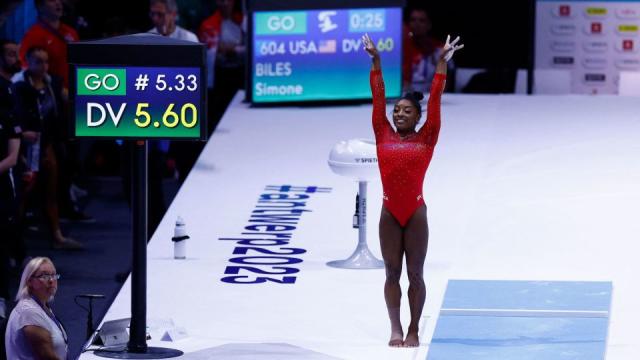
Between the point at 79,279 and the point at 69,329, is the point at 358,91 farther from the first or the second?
the point at 69,329

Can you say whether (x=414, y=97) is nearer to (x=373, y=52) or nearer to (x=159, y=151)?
(x=373, y=52)

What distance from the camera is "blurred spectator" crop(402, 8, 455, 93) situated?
14.0 m

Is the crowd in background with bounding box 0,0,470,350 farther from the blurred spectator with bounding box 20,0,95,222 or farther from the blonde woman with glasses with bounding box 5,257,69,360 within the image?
the blonde woman with glasses with bounding box 5,257,69,360

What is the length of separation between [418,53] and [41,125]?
12.2 feet

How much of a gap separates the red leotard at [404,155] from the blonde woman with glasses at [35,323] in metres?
1.97

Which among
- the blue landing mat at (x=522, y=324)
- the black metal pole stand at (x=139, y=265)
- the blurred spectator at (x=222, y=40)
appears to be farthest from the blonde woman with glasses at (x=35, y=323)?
the blurred spectator at (x=222, y=40)

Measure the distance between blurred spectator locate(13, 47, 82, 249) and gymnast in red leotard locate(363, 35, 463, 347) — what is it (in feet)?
12.3

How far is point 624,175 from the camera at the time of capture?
11.7 meters

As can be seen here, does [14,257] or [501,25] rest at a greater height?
[501,25]

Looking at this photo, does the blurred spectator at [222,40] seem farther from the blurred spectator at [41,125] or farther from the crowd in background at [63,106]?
the blurred spectator at [41,125]

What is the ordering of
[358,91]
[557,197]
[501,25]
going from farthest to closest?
[501,25] → [358,91] → [557,197]

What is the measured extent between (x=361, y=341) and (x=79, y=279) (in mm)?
3566

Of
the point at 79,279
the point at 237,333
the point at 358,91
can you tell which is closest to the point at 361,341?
the point at 237,333

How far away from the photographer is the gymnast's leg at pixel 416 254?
8539mm
